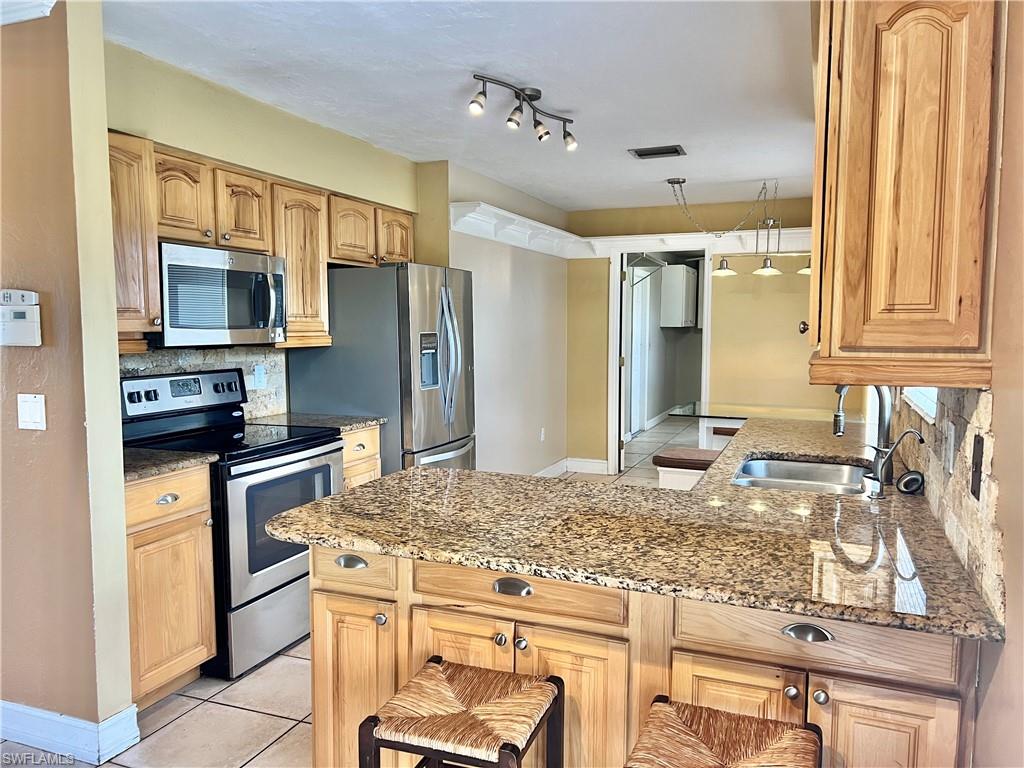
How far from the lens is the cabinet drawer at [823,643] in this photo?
1314 mm

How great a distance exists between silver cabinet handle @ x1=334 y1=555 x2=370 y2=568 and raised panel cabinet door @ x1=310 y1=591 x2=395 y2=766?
0.09 m

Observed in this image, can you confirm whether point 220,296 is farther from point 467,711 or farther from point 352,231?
point 467,711

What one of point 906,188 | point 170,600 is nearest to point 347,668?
point 170,600

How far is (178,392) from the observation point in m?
3.12

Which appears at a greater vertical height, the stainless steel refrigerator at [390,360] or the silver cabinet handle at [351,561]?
the stainless steel refrigerator at [390,360]

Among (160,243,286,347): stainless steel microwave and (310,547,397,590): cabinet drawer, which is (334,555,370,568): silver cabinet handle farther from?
(160,243,286,347): stainless steel microwave

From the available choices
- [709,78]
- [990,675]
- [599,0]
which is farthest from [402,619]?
[709,78]

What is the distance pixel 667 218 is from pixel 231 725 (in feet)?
16.7

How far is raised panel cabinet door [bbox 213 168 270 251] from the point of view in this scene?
305cm

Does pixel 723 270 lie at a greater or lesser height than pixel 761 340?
greater

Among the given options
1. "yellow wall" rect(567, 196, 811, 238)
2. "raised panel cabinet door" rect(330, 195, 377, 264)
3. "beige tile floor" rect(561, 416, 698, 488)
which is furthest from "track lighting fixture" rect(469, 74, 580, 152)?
"yellow wall" rect(567, 196, 811, 238)

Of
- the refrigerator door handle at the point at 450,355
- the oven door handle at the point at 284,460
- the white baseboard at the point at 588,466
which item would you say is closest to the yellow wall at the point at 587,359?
the white baseboard at the point at 588,466

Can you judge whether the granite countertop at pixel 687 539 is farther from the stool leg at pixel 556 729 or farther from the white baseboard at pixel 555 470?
the white baseboard at pixel 555 470

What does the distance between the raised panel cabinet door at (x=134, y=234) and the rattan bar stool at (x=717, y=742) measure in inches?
87.8
